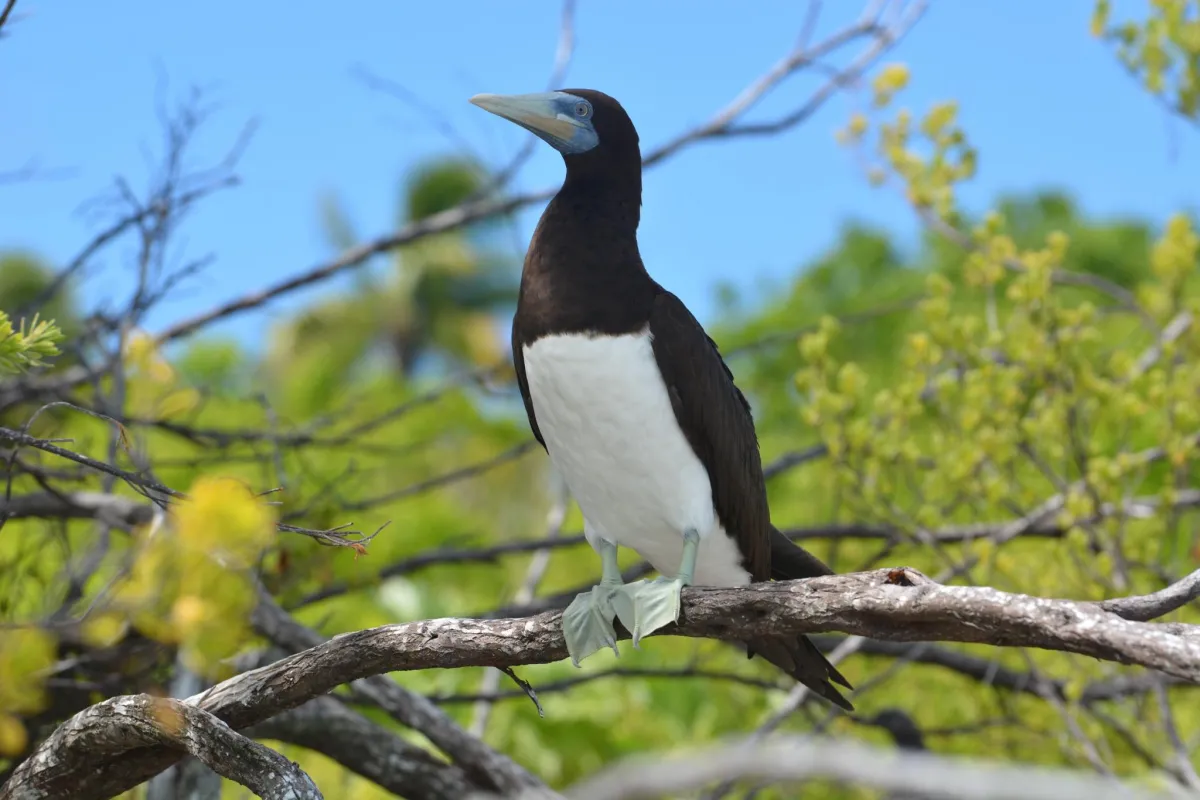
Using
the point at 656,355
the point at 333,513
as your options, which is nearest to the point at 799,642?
the point at 656,355

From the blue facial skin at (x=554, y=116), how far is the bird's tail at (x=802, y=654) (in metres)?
1.39

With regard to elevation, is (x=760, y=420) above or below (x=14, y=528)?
below

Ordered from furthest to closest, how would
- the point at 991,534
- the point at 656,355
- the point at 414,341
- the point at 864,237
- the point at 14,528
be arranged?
the point at 414,341 < the point at 864,237 < the point at 14,528 < the point at 991,534 < the point at 656,355

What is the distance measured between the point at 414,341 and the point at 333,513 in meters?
41.4

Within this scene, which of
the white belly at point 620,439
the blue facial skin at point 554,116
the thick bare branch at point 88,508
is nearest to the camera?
the white belly at point 620,439

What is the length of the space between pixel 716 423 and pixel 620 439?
12.5 inches

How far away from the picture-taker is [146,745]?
3.29m

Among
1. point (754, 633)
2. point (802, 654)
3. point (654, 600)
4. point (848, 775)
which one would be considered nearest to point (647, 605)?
point (654, 600)

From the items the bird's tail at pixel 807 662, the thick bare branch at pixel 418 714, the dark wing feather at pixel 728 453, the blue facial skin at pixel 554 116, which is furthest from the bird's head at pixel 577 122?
the thick bare branch at pixel 418 714

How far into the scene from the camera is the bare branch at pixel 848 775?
1.29 meters

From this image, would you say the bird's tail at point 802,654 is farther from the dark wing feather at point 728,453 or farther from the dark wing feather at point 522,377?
the dark wing feather at point 522,377

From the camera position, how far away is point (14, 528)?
48.8ft

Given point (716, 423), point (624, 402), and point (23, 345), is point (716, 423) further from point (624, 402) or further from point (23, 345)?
point (23, 345)

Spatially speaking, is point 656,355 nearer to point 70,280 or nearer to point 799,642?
point 799,642
